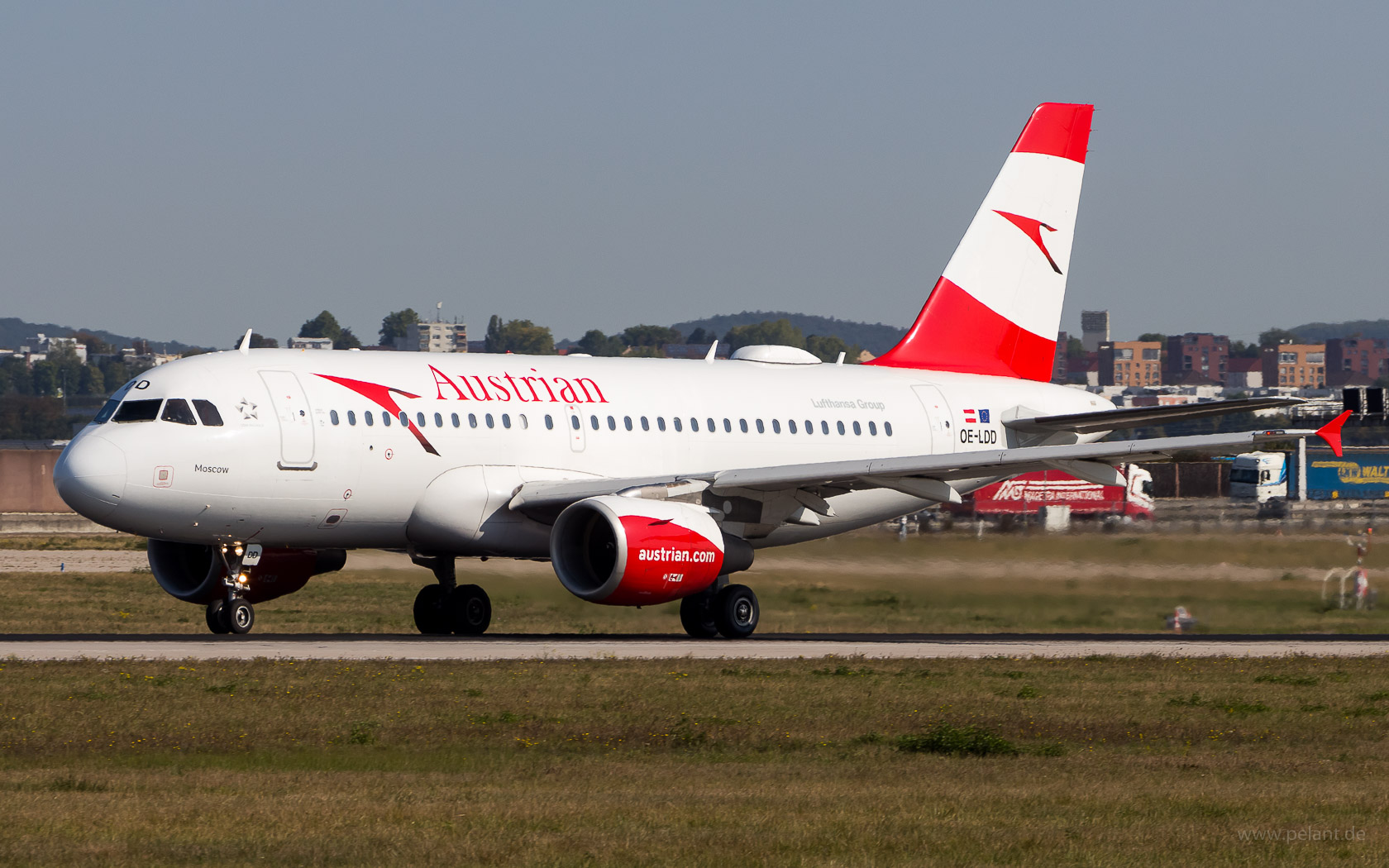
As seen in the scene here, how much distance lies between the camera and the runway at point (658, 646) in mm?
23891

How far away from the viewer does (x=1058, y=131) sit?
36.9 m

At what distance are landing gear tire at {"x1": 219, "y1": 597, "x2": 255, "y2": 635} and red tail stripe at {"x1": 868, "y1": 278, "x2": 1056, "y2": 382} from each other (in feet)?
44.8

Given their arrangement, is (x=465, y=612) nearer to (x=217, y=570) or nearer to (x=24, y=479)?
(x=217, y=570)

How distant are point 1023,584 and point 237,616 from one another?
12.9 meters

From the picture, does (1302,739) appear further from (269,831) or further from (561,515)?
(561,515)

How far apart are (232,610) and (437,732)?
1102 cm

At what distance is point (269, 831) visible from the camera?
38.4 ft

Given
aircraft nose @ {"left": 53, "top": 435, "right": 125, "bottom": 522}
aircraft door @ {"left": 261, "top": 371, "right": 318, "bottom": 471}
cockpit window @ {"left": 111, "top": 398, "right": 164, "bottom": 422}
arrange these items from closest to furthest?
aircraft nose @ {"left": 53, "top": 435, "right": 125, "bottom": 522} → cockpit window @ {"left": 111, "top": 398, "right": 164, "bottom": 422} → aircraft door @ {"left": 261, "top": 371, "right": 318, "bottom": 471}

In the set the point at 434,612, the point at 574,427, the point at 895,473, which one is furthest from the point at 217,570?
the point at 895,473

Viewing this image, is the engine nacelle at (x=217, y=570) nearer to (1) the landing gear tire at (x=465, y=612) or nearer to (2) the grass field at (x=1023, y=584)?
(1) the landing gear tire at (x=465, y=612)

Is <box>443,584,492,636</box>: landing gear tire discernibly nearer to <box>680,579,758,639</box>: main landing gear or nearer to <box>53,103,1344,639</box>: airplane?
<box>53,103,1344,639</box>: airplane

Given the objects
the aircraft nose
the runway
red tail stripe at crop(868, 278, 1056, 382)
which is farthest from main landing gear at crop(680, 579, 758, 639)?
the aircraft nose

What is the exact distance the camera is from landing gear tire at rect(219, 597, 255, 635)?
27062mm

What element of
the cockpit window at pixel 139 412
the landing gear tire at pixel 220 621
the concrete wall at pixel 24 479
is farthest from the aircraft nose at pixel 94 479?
the concrete wall at pixel 24 479
